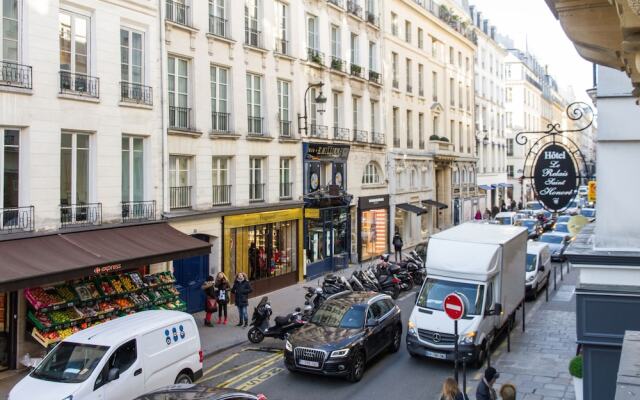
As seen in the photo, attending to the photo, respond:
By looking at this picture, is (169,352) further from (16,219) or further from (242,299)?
(242,299)

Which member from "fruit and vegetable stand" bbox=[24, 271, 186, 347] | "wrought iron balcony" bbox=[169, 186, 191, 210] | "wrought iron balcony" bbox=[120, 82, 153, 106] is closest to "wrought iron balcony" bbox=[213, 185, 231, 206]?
"wrought iron balcony" bbox=[169, 186, 191, 210]

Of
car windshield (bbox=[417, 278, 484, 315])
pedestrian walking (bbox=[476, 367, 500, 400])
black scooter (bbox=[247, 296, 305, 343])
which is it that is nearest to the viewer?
pedestrian walking (bbox=[476, 367, 500, 400])

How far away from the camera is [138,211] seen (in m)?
17.8

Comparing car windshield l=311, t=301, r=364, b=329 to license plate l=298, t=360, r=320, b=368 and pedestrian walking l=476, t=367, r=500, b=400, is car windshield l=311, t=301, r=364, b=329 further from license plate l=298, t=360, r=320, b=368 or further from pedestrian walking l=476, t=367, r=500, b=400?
pedestrian walking l=476, t=367, r=500, b=400

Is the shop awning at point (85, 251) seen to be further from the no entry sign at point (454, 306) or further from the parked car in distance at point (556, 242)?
the parked car in distance at point (556, 242)

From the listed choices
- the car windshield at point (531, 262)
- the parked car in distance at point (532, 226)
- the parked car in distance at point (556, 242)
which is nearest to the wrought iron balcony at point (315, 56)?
the car windshield at point (531, 262)

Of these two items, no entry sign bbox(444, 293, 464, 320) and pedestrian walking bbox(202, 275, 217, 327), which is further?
pedestrian walking bbox(202, 275, 217, 327)

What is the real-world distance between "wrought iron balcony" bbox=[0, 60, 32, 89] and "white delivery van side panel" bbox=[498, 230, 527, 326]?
1203cm

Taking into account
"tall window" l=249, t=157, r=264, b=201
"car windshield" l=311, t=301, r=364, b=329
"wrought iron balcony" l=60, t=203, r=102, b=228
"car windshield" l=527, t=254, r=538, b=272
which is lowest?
"car windshield" l=311, t=301, r=364, b=329

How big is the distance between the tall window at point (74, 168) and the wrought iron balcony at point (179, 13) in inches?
211

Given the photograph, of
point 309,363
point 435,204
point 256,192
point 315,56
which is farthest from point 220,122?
point 435,204

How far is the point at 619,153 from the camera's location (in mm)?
10102

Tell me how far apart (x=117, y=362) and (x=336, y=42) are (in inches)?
882

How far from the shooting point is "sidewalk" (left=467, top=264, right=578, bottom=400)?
12.6 m
